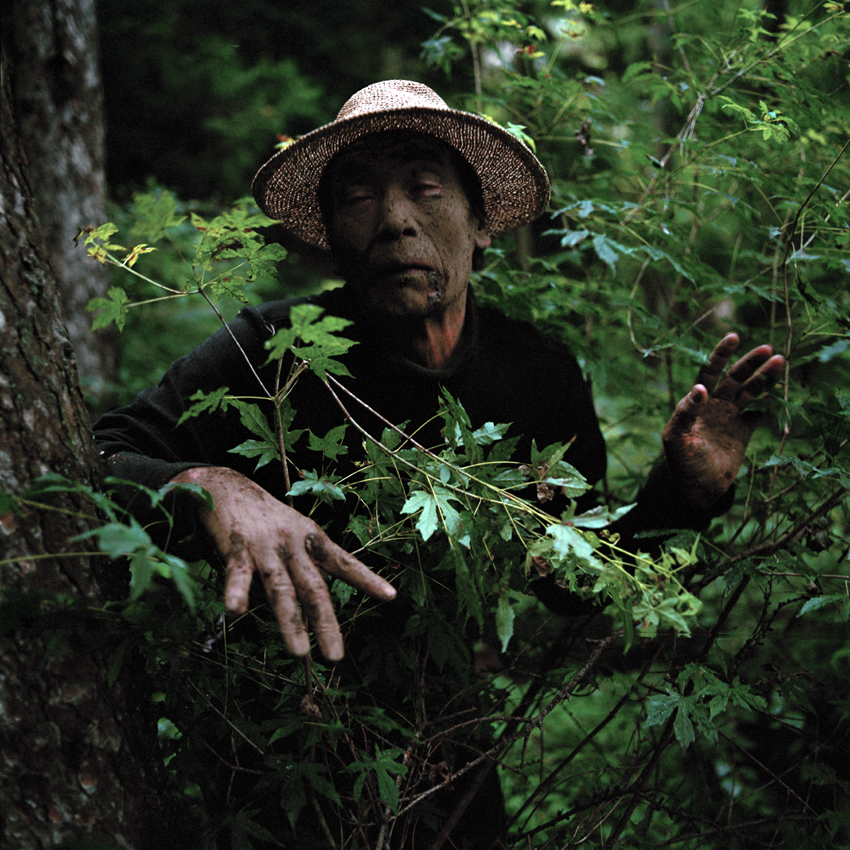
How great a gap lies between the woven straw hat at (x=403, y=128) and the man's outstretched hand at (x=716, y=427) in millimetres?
926

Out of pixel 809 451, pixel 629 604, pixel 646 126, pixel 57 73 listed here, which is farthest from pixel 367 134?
pixel 57 73

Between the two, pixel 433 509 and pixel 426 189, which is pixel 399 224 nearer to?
pixel 426 189

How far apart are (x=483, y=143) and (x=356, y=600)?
61.1 inches

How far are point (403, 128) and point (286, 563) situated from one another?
1.50 m

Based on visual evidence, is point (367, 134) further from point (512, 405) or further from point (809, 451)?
point (809, 451)

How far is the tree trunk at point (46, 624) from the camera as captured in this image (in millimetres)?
1062

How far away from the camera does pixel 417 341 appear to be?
221cm

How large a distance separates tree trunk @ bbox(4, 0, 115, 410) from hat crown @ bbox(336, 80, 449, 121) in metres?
3.09

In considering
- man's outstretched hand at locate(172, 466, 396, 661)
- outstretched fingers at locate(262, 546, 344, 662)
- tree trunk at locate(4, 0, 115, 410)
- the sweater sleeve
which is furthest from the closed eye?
→ tree trunk at locate(4, 0, 115, 410)

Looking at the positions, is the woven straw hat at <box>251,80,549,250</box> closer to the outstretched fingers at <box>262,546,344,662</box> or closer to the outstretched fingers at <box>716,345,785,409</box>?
the outstretched fingers at <box>716,345,785,409</box>

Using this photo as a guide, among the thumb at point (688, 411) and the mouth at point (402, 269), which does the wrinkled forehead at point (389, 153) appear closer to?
the mouth at point (402, 269)

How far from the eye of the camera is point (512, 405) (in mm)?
2328

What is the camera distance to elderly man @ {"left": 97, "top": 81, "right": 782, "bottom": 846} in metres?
1.95

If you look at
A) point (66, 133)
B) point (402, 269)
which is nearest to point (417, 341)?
point (402, 269)
